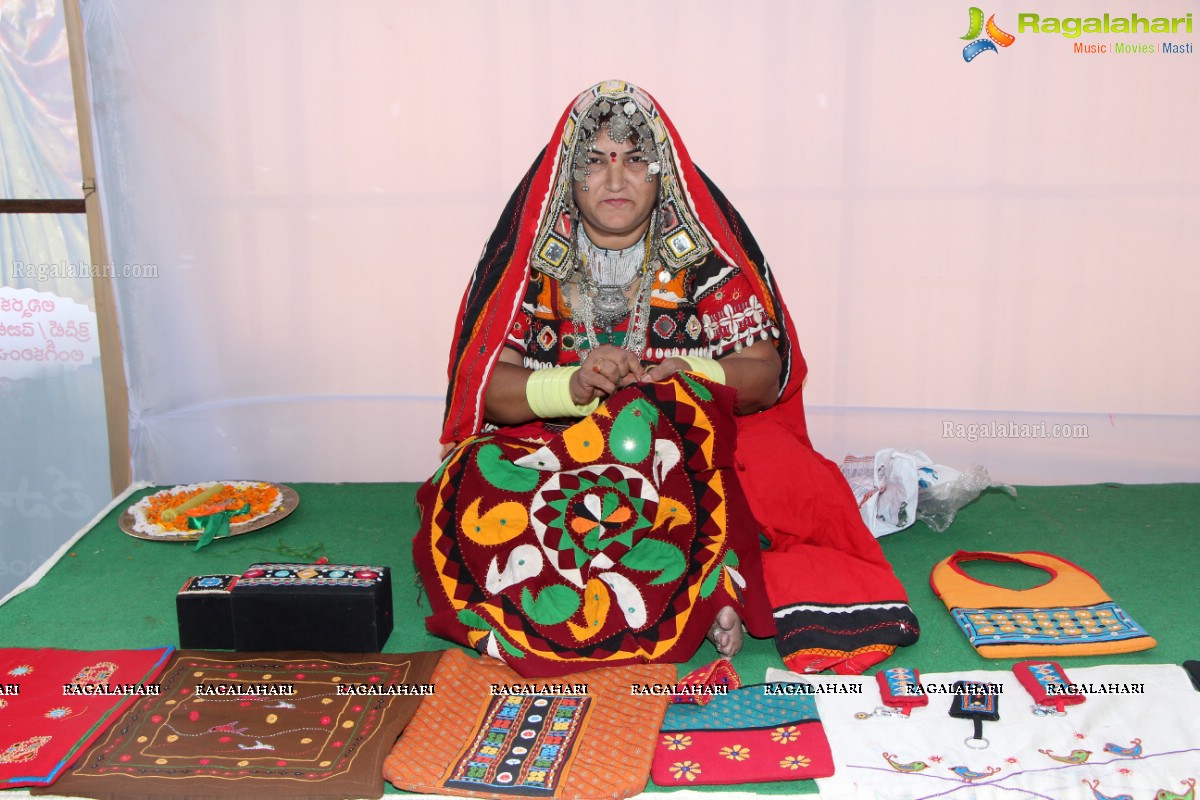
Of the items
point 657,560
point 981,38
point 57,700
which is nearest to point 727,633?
point 657,560

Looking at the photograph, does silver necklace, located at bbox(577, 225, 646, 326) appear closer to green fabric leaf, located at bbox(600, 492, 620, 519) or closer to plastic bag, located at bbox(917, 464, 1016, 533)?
green fabric leaf, located at bbox(600, 492, 620, 519)

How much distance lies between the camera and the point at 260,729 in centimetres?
215

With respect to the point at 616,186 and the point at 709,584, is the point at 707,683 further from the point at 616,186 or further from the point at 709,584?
the point at 616,186

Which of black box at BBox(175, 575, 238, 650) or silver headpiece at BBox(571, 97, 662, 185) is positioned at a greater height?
silver headpiece at BBox(571, 97, 662, 185)

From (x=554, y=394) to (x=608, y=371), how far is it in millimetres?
200

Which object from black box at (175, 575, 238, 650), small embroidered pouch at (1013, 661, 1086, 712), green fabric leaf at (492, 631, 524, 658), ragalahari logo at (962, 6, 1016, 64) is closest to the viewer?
small embroidered pouch at (1013, 661, 1086, 712)

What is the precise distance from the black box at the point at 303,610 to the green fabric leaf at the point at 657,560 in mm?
624

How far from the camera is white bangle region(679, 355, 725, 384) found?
268 centimetres

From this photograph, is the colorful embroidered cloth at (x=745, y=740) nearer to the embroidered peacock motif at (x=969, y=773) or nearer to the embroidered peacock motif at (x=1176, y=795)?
the embroidered peacock motif at (x=969, y=773)

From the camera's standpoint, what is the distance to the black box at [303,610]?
8.05ft

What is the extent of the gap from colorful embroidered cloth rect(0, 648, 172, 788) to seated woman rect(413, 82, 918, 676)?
0.72 m

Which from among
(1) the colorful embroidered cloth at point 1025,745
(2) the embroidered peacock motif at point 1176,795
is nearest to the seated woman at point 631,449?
(1) the colorful embroidered cloth at point 1025,745

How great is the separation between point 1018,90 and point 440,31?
79.7 inches

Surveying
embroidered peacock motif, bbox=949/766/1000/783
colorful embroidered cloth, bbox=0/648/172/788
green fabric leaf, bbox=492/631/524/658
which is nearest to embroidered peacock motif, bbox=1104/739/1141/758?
embroidered peacock motif, bbox=949/766/1000/783
